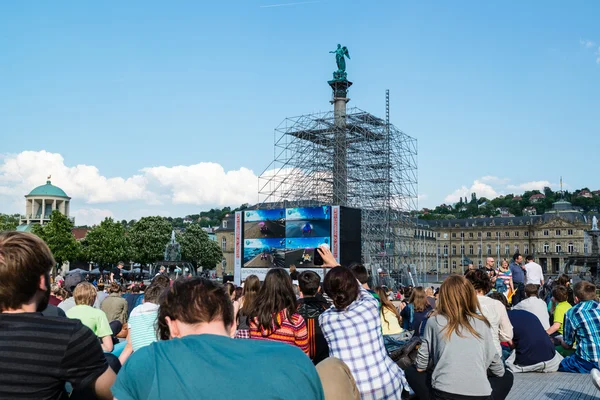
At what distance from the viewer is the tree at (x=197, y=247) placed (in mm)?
73750

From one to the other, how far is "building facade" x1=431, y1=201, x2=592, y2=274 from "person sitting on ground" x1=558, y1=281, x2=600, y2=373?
103m

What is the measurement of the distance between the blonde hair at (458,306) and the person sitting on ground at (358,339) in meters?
0.60

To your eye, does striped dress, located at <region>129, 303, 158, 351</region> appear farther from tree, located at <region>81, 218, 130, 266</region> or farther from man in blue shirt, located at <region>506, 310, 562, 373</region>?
tree, located at <region>81, 218, 130, 266</region>

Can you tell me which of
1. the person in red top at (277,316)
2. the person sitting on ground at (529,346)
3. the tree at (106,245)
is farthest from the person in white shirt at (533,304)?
the tree at (106,245)

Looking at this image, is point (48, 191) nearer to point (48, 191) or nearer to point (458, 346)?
point (48, 191)

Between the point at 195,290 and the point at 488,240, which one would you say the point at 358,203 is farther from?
the point at 488,240

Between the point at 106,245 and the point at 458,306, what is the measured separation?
65.5 m

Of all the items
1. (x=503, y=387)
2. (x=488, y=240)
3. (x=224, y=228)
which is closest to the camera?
(x=503, y=387)

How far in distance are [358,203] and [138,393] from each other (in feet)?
160

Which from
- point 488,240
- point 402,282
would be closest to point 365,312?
point 402,282

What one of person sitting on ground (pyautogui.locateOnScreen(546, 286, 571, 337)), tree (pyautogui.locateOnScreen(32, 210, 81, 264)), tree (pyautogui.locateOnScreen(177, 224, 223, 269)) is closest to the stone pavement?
person sitting on ground (pyautogui.locateOnScreen(546, 286, 571, 337))

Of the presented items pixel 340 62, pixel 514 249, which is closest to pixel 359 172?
pixel 340 62

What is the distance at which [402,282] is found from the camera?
47.0 metres

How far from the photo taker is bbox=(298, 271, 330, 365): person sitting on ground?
5502mm
